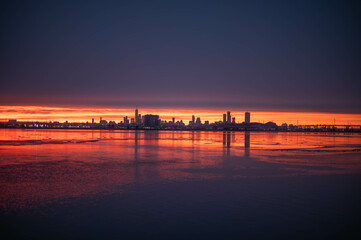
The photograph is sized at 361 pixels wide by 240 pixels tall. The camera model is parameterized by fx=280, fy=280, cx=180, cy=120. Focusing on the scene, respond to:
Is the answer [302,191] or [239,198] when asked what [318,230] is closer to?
[239,198]

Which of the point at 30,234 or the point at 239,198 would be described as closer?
the point at 30,234

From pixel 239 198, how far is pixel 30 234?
28.5 ft

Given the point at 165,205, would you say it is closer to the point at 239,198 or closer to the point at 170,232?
the point at 170,232

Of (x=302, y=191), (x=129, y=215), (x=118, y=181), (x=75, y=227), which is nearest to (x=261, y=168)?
(x=302, y=191)

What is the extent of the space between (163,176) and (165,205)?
6322 mm

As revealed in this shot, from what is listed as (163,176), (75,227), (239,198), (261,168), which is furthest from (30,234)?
(261,168)

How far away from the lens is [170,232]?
9.20m

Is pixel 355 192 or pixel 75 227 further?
pixel 355 192

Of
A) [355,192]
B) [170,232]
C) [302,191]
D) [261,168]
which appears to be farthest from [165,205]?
[261,168]

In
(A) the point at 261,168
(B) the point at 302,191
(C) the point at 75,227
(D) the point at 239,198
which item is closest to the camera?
(C) the point at 75,227

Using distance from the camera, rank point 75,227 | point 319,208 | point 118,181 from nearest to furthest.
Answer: point 75,227 → point 319,208 → point 118,181

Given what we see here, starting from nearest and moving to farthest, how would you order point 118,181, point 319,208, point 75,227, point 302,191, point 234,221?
point 75,227 → point 234,221 → point 319,208 → point 302,191 → point 118,181

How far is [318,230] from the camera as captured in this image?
9.53m

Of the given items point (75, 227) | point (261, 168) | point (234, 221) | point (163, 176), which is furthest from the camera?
point (261, 168)
